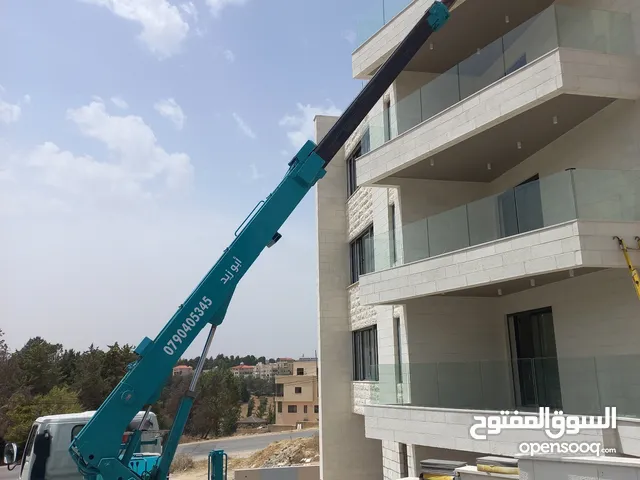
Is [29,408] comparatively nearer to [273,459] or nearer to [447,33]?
[273,459]

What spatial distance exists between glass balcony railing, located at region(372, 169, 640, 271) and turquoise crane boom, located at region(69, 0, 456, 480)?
362 cm

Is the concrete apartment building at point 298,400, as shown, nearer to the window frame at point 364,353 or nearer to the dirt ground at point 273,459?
the dirt ground at point 273,459

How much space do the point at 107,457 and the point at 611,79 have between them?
11099 mm

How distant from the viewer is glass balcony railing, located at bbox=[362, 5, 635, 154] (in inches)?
444

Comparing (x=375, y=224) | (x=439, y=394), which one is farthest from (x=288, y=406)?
(x=439, y=394)

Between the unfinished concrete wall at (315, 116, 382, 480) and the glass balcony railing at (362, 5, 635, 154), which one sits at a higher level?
the glass balcony railing at (362, 5, 635, 154)

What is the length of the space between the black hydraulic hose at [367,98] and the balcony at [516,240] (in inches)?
138

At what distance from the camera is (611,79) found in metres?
10.9

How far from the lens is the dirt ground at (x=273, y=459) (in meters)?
31.8

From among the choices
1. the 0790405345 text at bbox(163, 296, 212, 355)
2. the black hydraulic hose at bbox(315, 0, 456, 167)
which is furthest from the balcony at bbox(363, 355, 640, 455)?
the 0790405345 text at bbox(163, 296, 212, 355)

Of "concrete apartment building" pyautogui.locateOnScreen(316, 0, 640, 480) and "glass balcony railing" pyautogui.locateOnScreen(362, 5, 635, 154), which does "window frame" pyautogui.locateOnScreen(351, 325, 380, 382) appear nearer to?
"concrete apartment building" pyautogui.locateOnScreen(316, 0, 640, 480)

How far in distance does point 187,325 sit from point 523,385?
6.90 m

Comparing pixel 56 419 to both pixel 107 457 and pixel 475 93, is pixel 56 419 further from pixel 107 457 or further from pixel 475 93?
pixel 475 93

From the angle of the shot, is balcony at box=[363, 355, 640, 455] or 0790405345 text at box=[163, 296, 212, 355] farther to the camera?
balcony at box=[363, 355, 640, 455]
